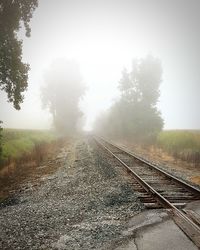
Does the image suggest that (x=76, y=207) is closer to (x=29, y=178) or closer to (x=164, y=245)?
(x=164, y=245)

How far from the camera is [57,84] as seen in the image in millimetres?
56531

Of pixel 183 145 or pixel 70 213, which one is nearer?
pixel 70 213

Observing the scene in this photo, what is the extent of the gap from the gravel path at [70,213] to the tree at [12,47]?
595 centimetres

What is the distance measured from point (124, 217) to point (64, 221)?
160cm

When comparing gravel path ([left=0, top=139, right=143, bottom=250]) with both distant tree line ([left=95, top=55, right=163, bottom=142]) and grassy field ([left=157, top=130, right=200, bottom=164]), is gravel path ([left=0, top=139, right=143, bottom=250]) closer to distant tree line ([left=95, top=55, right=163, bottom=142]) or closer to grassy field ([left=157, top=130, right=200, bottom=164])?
grassy field ([left=157, top=130, right=200, bottom=164])

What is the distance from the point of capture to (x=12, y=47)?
15.0 meters

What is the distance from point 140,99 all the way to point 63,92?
20332mm

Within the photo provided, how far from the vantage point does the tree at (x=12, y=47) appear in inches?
571

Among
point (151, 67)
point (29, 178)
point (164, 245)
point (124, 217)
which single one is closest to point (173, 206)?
point (124, 217)

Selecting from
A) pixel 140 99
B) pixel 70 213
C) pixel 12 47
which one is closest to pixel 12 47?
pixel 12 47

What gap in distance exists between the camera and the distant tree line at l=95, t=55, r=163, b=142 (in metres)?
40.0

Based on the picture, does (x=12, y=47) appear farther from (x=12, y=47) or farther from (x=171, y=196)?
(x=171, y=196)

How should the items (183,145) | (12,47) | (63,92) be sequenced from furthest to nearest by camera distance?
(63,92), (183,145), (12,47)

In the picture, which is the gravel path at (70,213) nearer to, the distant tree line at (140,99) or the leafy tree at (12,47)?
the leafy tree at (12,47)
